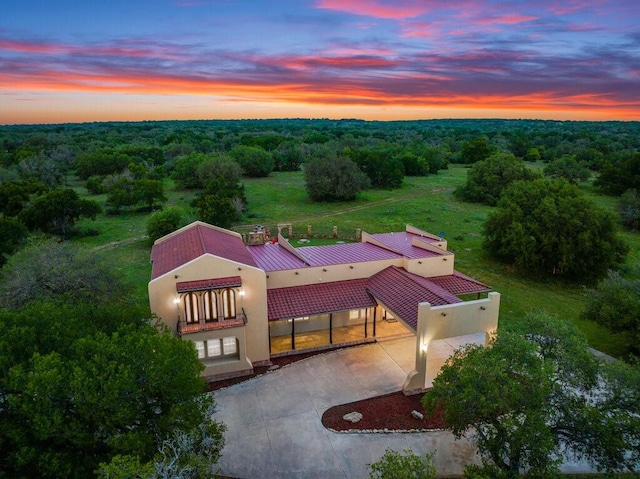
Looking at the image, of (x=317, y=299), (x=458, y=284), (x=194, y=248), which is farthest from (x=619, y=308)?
(x=194, y=248)

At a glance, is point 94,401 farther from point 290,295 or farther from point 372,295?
point 372,295

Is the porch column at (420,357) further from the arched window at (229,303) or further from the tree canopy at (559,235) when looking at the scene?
the tree canopy at (559,235)

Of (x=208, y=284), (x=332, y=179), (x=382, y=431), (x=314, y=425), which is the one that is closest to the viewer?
(x=382, y=431)

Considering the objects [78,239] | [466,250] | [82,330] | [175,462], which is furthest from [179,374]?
[78,239]

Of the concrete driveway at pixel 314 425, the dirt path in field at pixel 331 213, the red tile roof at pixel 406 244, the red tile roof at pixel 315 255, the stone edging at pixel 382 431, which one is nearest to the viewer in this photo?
the concrete driveway at pixel 314 425

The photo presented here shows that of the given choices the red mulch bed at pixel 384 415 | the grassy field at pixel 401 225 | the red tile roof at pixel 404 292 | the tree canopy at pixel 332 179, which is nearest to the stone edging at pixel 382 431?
the red mulch bed at pixel 384 415
